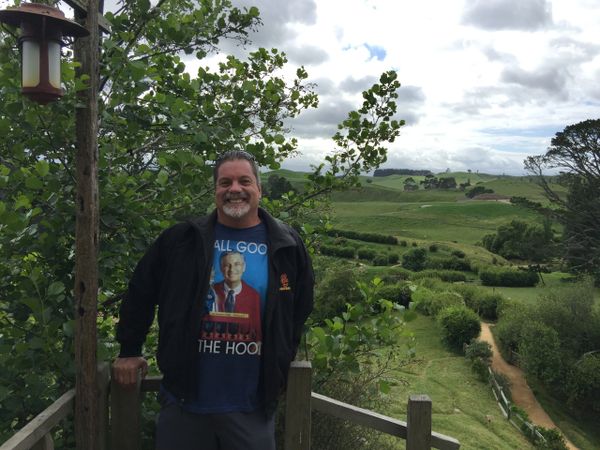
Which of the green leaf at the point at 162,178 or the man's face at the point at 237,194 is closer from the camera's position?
the man's face at the point at 237,194

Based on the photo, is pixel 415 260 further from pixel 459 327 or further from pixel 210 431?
pixel 210 431

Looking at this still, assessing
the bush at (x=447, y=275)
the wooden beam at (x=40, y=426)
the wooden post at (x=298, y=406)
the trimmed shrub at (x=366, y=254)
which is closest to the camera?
the wooden beam at (x=40, y=426)

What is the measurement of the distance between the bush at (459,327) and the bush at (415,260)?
2814 centimetres

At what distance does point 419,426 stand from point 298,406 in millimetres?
656

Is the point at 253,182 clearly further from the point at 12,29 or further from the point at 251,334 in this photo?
the point at 12,29

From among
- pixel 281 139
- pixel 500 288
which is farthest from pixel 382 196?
pixel 281 139

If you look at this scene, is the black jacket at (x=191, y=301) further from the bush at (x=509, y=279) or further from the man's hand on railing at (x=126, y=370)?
the bush at (x=509, y=279)

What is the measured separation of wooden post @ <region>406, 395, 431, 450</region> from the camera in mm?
2602

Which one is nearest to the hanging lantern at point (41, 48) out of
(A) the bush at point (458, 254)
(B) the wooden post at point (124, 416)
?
(B) the wooden post at point (124, 416)

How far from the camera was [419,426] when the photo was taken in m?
2.60

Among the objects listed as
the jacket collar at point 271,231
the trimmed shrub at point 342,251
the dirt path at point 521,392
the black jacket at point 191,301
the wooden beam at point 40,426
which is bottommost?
the dirt path at point 521,392

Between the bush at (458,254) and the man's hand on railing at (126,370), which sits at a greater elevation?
the man's hand on railing at (126,370)

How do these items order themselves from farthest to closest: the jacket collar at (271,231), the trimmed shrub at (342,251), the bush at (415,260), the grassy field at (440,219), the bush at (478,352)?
the grassy field at (440,219) → the trimmed shrub at (342,251) → the bush at (415,260) → the bush at (478,352) → the jacket collar at (271,231)

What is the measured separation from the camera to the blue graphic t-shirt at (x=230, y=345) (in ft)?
7.55
